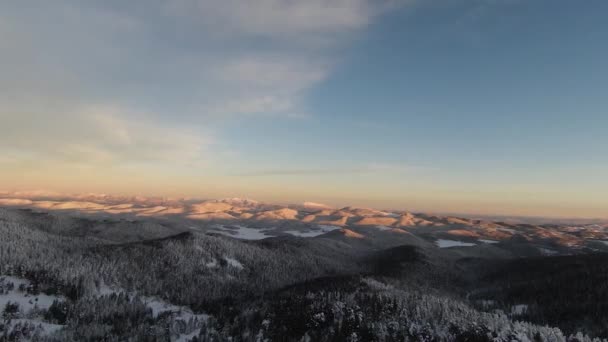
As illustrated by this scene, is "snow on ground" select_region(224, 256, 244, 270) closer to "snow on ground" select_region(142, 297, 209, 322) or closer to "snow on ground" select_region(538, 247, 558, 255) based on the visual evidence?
"snow on ground" select_region(142, 297, 209, 322)

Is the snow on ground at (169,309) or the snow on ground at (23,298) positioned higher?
the snow on ground at (23,298)

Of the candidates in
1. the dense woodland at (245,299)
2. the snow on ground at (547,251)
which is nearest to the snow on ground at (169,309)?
the dense woodland at (245,299)

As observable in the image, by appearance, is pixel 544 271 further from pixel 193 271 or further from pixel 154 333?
pixel 154 333

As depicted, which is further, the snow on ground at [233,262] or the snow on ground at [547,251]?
the snow on ground at [547,251]

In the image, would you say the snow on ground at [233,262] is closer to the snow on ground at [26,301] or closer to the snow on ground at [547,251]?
the snow on ground at [26,301]

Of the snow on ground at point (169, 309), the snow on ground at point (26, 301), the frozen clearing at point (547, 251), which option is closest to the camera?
the snow on ground at point (26, 301)

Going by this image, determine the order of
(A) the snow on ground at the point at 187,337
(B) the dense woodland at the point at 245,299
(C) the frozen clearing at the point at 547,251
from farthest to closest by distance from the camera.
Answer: (C) the frozen clearing at the point at 547,251 → (A) the snow on ground at the point at 187,337 → (B) the dense woodland at the point at 245,299

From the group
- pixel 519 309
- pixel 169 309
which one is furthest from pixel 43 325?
pixel 519 309

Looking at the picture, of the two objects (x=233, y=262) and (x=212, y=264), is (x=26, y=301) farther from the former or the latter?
(x=233, y=262)
